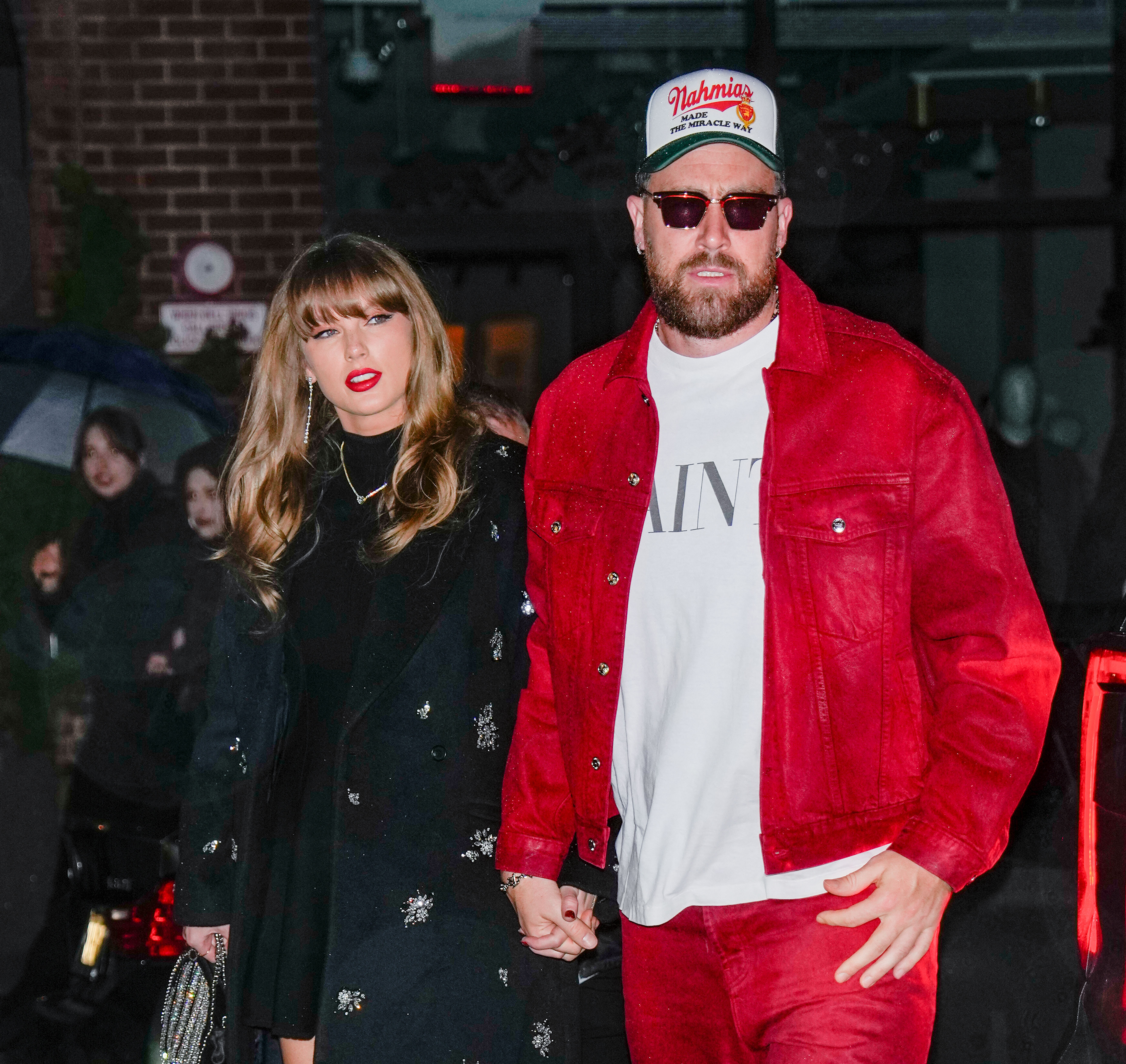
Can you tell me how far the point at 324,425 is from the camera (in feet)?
12.3

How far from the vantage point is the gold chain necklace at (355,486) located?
11.5ft

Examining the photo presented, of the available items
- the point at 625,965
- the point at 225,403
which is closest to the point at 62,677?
the point at 225,403

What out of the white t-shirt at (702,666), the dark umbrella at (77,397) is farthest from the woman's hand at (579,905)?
the dark umbrella at (77,397)

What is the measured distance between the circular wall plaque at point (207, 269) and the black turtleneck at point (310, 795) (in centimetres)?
469

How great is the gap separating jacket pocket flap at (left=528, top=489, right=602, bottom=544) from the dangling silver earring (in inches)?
33.0

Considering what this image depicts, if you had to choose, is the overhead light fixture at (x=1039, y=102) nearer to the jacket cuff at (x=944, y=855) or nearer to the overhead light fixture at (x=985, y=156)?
→ the overhead light fixture at (x=985, y=156)

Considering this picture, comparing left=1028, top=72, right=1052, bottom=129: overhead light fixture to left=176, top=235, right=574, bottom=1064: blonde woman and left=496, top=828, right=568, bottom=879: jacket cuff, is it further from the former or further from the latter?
left=496, top=828, right=568, bottom=879: jacket cuff

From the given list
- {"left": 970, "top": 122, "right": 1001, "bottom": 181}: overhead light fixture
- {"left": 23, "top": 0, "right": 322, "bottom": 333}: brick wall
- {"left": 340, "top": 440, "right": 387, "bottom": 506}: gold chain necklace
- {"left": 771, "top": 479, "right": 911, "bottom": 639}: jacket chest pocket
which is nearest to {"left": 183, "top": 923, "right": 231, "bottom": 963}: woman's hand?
{"left": 340, "top": 440, "right": 387, "bottom": 506}: gold chain necklace

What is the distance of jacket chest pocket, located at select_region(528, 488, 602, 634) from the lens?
2.96 meters

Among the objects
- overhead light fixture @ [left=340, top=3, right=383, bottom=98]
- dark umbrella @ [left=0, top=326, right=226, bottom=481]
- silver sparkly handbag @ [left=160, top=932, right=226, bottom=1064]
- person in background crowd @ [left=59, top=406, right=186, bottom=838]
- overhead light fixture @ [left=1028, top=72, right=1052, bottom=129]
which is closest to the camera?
silver sparkly handbag @ [left=160, top=932, right=226, bottom=1064]

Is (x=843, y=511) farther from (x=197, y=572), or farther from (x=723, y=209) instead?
(x=197, y=572)

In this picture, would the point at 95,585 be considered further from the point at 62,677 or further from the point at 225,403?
the point at 225,403

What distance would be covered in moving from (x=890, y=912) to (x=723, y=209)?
54.2 inches

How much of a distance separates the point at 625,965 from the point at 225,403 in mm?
4885
